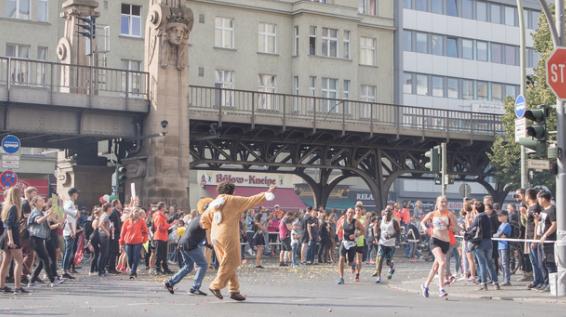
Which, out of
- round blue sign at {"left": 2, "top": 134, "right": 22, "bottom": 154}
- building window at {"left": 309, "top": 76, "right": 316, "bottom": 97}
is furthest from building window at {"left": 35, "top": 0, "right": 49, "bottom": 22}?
round blue sign at {"left": 2, "top": 134, "right": 22, "bottom": 154}

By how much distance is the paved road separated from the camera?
1409 centimetres

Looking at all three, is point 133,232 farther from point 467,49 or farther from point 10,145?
point 467,49

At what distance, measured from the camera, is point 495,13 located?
238 ft

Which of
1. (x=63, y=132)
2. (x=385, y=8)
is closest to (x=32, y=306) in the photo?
(x=63, y=132)

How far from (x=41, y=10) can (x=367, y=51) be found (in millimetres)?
21753

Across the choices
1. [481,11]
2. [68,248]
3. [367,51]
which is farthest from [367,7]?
[68,248]

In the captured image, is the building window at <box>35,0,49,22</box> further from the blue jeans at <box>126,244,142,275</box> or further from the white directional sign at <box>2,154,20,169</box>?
the blue jeans at <box>126,244,142,275</box>

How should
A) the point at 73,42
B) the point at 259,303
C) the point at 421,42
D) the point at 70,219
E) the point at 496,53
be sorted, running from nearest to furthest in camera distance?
the point at 259,303
the point at 70,219
the point at 73,42
the point at 421,42
the point at 496,53

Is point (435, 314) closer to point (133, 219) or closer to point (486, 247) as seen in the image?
point (486, 247)

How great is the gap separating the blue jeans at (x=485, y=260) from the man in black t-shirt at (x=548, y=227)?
134 cm

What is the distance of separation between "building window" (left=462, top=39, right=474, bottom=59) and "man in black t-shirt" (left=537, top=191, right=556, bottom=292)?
5376 centimetres

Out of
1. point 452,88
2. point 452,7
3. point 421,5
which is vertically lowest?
point 452,88

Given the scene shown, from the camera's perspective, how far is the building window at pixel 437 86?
2712 inches

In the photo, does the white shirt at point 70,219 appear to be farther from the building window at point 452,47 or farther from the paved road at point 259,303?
the building window at point 452,47
